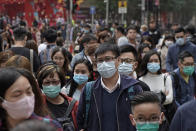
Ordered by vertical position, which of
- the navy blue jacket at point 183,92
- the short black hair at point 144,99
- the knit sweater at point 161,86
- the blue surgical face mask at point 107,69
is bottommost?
the navy blue jacket at point 183,92

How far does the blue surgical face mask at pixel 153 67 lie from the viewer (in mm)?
6605

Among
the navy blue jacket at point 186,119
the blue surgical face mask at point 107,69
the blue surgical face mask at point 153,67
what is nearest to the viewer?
the navy blue jacket at point 186,119

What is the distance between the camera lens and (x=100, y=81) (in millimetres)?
4672

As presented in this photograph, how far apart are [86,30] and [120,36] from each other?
4402mm

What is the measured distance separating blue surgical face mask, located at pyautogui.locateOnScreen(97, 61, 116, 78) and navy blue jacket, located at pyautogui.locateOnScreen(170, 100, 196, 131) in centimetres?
136

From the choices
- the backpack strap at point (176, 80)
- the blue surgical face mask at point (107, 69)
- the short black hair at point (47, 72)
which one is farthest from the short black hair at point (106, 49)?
the backpack strap at point (176, 80)

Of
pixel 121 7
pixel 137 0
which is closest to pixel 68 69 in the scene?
pixel 121 7

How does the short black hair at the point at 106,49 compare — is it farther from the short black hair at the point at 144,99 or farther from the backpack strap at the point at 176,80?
the backpack strap at the point at 176,80

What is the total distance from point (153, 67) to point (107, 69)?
2143 mm

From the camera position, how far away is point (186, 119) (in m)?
3.33

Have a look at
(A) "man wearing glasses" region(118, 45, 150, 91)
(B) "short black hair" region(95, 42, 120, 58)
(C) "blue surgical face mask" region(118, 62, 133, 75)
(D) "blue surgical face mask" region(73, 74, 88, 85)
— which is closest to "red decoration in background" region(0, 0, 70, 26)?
(A) "man wearing glasses" region(118, 45, 150, 91)

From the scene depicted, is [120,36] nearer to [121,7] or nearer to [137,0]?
[121,7]

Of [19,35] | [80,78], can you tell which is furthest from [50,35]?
[80,78]

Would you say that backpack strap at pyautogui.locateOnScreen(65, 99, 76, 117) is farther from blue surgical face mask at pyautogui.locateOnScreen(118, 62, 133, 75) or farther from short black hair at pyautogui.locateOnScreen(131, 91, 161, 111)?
blue surgical face mask at pyautogui.locateOnScreen(118, 62, 133, 75)
